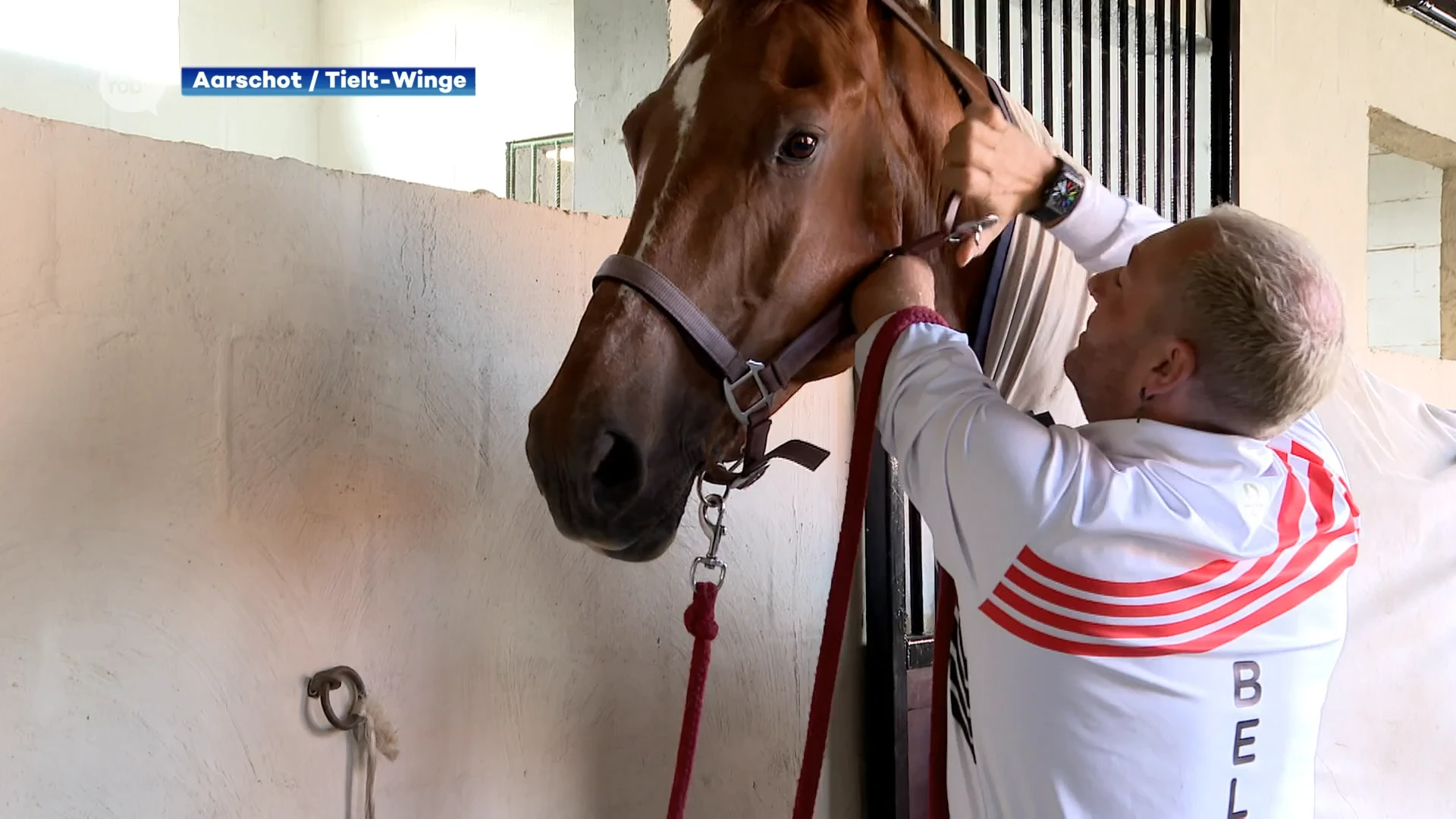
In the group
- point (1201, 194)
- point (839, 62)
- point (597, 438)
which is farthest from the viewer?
point (1201, 194)

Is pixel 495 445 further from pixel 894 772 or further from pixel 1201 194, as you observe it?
pixel 1201 194

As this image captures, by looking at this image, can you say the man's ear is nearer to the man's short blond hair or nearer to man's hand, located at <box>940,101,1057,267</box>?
the man's short blond hair

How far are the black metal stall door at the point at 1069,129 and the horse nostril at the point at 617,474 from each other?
739 millimetres

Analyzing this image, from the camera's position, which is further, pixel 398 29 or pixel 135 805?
pixel 398 29

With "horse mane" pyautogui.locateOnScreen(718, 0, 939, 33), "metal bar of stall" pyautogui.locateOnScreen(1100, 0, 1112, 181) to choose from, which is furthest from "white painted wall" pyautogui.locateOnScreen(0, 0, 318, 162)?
"horse mane" pyautogui.locateOnScreen(718, 0, 939, 33)

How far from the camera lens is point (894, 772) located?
147cm

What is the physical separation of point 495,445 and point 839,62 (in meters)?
0.58

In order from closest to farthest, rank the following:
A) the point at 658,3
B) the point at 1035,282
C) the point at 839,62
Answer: the point at 839,62 < the point at 1035,282 < the point at 658,3

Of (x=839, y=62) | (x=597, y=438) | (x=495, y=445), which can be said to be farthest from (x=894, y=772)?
(x=839, y=62)

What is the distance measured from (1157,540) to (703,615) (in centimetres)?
43

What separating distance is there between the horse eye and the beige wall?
1962 millimetres

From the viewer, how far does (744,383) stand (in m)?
0.83

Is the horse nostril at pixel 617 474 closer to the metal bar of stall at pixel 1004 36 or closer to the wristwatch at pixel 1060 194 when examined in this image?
the wristwatch at pixel 1060 194

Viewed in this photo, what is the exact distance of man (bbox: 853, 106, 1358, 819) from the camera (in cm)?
62
